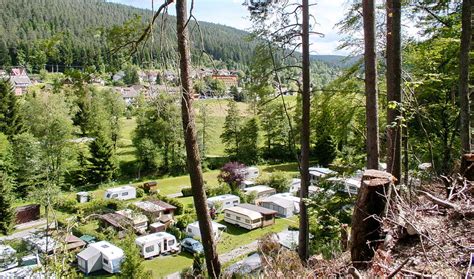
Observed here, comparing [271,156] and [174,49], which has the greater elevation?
[174,49]

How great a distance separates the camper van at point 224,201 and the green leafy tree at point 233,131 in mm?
11238

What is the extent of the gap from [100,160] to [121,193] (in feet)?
16.6

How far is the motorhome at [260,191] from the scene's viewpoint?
24375 mm

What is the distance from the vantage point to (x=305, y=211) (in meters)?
6.59

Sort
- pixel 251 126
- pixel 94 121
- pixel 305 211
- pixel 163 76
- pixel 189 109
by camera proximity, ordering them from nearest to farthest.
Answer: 1. pixel 163 76
2. pixel 189 109
3. pixel 305 211
4. pixel 94 121
5. pixel 251 126

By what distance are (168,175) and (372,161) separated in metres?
26.0

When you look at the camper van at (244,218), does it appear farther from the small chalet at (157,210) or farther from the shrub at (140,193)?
the shrub at (140,193)

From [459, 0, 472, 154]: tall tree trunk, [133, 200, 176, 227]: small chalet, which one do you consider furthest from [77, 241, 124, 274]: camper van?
[459, 0, 472, 154]: tall tree trunk

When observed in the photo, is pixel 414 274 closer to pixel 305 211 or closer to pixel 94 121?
pixel 305 211

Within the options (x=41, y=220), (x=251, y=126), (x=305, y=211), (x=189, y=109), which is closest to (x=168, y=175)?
(x=251, y=126)

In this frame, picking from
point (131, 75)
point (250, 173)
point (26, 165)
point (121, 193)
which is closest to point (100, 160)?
point (121, 193)

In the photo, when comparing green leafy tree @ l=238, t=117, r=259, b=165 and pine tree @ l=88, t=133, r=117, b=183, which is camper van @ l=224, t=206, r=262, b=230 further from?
green leafy tree @ l=238, t=117, r=259, b=165

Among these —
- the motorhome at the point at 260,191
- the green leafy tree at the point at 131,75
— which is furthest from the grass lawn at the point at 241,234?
the green leafy tree at the point at 131,75

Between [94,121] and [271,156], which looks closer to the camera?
[94,121]
